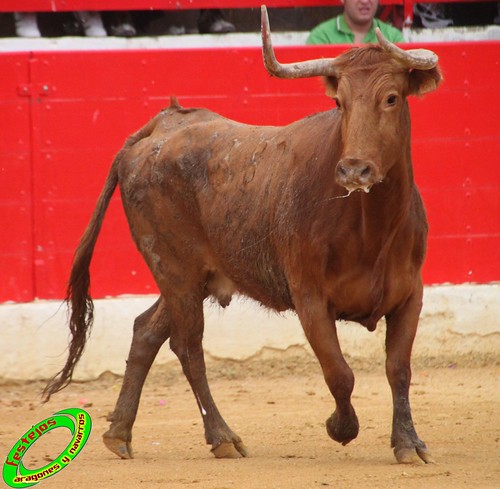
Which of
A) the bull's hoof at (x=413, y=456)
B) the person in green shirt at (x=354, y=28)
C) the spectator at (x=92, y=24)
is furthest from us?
the spectator at (x=92, y=24)

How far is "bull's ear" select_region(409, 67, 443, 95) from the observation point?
Answer: 5363 millimetres

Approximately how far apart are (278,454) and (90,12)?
4381 millimetres

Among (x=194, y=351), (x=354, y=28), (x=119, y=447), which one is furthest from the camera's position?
(x=354, y=28)

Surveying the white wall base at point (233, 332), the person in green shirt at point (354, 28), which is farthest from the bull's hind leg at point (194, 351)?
the person in green shirt at point (354, 28)

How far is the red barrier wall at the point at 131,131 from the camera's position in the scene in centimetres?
819

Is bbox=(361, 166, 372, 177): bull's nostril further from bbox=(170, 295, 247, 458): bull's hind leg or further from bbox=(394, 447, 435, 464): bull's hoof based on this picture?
bbox=(170, 295, 247, 458): bull's hind leg

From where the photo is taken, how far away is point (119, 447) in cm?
641

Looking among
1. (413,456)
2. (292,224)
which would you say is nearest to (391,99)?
(292,224)

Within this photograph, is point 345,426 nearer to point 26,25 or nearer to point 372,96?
point 372,96

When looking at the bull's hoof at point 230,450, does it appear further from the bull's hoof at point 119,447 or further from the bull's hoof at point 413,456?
the bull's hoof at point 413,456

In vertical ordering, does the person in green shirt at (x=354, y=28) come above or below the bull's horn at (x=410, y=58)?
below

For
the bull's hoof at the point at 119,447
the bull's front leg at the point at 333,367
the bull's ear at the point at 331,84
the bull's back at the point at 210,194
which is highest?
the bull's ear at the point at 331,84

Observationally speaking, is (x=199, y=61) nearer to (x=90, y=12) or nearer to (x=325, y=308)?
(x=90, y=12)

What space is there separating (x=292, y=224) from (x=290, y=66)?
72 centimetres
